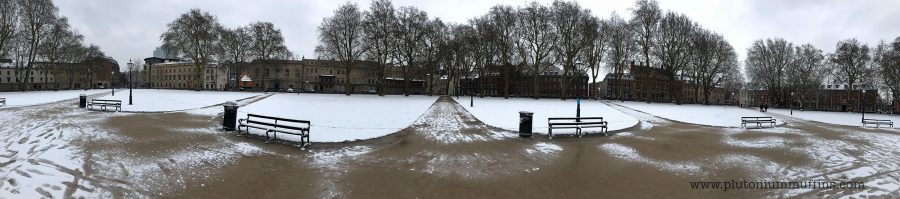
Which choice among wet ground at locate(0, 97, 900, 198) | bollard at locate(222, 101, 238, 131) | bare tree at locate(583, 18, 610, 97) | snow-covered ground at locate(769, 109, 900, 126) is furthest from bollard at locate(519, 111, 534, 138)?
bare tree at locate(583, 18, 610, 97)

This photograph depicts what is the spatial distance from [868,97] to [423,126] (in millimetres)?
101538

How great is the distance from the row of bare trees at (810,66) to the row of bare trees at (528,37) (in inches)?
503

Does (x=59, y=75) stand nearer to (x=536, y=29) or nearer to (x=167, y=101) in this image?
(x=167, y=101)

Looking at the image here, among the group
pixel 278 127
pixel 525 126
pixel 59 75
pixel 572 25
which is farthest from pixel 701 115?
pixel 59 75

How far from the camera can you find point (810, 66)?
2334 inches

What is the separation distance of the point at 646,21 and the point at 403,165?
45452mm

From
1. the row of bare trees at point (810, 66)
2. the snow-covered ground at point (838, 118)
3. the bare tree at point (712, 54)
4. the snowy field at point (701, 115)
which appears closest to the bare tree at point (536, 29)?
the snowy field at point (701, 115)

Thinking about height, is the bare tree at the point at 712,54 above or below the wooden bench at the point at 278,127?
above

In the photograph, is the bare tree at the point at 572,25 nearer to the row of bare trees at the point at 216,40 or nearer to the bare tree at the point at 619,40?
the bare tree at the point at 619,40

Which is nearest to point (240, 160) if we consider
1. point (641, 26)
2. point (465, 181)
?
point (465, 181)

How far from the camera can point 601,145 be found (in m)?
13.2

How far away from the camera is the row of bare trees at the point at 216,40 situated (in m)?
53.1

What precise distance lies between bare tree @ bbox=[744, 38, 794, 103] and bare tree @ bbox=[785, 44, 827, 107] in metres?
0.93

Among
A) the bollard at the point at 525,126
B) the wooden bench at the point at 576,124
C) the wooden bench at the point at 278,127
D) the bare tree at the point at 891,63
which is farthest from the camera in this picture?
the bare tree at the point at 891,63
